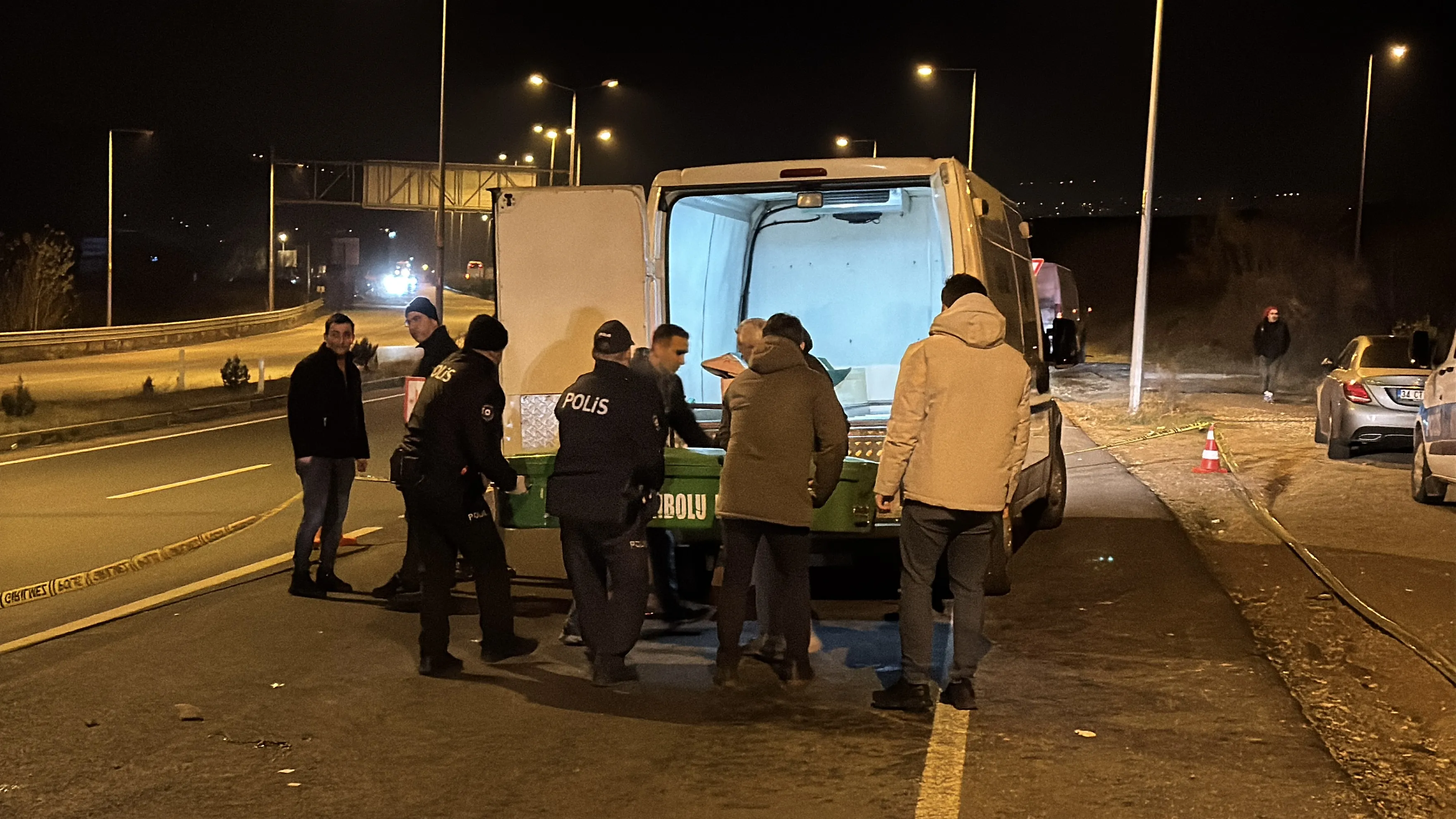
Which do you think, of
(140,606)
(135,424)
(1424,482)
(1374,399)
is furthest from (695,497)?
(135,424)

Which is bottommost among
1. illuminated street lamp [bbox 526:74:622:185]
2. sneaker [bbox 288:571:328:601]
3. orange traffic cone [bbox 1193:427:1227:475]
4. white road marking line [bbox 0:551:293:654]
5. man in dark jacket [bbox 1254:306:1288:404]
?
white road marking line [bbox 0:551:293:654]

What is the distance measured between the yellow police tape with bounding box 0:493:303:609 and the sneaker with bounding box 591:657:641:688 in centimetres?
397

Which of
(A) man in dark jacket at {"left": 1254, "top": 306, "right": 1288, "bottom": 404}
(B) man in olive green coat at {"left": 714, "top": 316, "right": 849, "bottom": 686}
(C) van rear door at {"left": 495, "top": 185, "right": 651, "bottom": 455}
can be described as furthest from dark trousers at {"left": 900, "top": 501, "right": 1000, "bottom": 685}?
(A) man in dark jacket at {"left": 1254, "top": 306, "right": 1288, "bottom": 404}

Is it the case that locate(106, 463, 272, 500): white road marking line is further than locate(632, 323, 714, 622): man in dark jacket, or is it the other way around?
locate(106, 463, 272, 500): white road marking line

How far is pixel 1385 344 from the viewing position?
1551 centimetres

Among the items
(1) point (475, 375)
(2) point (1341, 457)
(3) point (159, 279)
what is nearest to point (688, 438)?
(1) point (475, 375)

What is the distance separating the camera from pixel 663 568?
310 inches

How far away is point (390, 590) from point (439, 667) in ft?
6.40

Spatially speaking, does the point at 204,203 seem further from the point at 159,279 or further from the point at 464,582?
the point at 464,582

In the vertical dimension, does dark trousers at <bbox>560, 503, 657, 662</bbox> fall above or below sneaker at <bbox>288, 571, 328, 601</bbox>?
above

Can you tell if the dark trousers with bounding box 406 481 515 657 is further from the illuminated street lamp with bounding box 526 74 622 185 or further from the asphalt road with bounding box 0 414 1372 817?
the illuminated street lamp with bounding box 526 74 622 185

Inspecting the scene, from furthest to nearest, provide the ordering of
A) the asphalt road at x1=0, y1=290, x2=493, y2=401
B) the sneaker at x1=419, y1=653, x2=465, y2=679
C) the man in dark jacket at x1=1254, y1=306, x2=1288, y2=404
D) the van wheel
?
1. the asphalt road at x1=0, y1=290, x2=493, y2=401
2. the man in dark jacket at x1=1254, y1=306, x2=1288, y2=404
3. the van wheel
4. the sneaker at x1=419, y1=653, x2=465, y2=679

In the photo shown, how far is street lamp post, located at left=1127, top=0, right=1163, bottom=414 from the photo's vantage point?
21328 millimetres

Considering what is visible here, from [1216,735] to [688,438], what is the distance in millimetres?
2804
